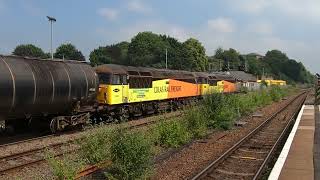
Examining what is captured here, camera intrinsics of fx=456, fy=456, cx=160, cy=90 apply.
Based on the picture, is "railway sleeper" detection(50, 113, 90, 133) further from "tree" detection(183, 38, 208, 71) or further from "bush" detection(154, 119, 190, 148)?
"tree" detection(183, 38, 208, 71)

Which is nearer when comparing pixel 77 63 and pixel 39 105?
pixel 39 105

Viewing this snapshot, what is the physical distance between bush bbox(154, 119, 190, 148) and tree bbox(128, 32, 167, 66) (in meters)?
84.6

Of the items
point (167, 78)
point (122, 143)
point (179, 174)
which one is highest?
point (167, 78)

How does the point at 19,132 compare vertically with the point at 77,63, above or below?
below

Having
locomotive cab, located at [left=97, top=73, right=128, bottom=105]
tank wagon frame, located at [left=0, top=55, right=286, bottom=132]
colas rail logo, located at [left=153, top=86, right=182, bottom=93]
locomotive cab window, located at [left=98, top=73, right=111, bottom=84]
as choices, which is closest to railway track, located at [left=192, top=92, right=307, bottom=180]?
tank wagon frame, located at [left=0, top=55, right=286, bottom=132]

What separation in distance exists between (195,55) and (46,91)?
92389mm

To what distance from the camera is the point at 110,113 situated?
Result: 2489cm

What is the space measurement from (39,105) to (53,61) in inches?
96.8

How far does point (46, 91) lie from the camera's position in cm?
1777

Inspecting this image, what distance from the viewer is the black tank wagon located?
52.6ft

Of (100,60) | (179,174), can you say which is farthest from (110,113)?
(100,60)

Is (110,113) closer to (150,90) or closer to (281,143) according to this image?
(150,90)

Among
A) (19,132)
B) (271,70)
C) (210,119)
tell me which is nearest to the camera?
(19,132)

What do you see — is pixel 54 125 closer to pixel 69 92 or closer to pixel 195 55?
pixel 69 92
